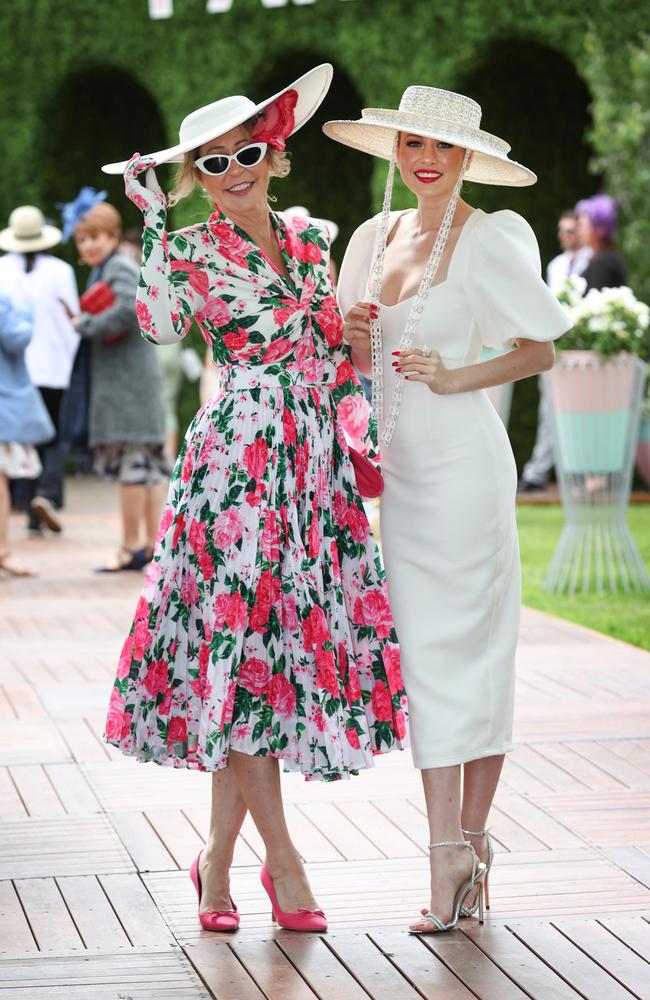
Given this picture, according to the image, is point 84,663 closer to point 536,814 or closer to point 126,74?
point 536,814

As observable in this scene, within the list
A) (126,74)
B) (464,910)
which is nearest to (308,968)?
(464,910)

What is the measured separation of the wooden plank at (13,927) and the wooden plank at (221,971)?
32cm

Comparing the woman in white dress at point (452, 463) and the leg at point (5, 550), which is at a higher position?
the woman in white dress at point (452, 463)

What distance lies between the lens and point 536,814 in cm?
428

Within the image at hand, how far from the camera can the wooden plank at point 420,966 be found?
3.07 metres

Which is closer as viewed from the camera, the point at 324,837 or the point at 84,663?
the point at 324,837

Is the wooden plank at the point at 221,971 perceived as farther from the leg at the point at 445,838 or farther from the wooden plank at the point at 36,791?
the wooden plank at the point at 36,791

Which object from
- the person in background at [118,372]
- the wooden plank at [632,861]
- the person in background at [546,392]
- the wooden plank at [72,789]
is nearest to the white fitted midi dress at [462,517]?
the wooden plank at [632,861]

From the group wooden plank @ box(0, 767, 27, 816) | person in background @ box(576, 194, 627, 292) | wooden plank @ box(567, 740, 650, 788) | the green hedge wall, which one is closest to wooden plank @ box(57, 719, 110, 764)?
wooden plank @ box(0, 767, 27, 816)

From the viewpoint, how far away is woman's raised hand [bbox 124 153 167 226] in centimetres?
331

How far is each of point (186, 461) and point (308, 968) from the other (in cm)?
105

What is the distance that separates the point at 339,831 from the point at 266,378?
1295mm

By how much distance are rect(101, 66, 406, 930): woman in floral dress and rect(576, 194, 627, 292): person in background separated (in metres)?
7.48

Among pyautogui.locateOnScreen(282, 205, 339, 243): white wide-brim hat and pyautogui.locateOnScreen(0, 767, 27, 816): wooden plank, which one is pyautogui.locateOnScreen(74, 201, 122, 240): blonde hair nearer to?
pyautogui.locateOnScreen(282, 205, 339, 243): white wide-brim hat
